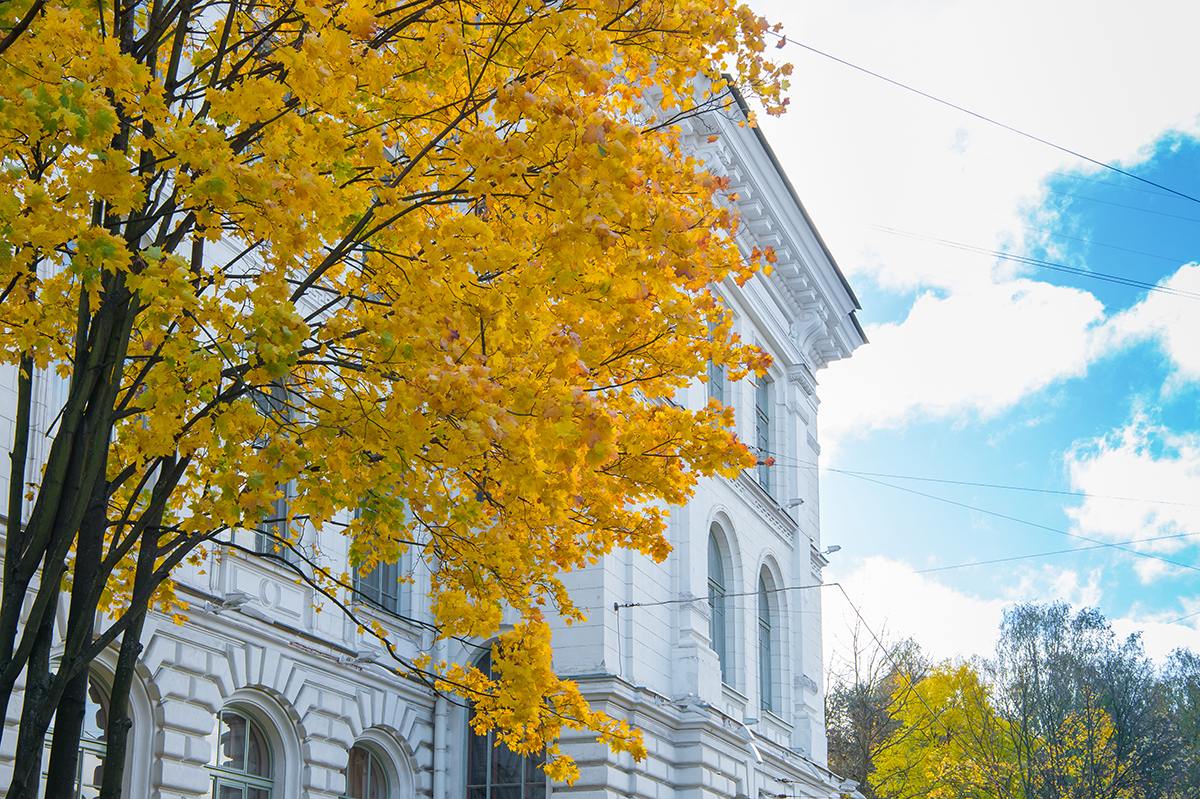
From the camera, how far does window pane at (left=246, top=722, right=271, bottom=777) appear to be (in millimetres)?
14812

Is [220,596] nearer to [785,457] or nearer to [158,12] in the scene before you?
[158,12]

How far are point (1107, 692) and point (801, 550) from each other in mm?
22266

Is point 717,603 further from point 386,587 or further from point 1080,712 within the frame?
point 1080,712

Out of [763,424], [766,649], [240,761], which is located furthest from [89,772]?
[763,424]

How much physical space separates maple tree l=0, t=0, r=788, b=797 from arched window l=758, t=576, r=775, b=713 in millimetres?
20111

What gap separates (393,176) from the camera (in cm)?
776

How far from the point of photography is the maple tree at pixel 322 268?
625 cm

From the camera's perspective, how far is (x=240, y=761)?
47.9 ft

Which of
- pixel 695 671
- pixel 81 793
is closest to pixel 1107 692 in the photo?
pixel 695 671

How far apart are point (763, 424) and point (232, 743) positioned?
58.5 feet

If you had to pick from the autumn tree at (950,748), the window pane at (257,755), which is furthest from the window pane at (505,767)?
the autumn tree at (950,748)

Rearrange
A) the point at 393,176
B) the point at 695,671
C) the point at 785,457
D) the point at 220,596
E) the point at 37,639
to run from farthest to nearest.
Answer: the point at 785,457
the point at 695,671
the point at 220,596
the point at 393,176
the point at 37,639

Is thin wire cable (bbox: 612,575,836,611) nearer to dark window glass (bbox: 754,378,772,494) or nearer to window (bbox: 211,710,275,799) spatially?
dark window glass (bbox: 754,378,772,494)

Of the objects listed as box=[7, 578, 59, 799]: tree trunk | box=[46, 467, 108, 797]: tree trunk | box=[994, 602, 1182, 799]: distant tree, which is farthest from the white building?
box=[994, 602, 1182, 799]: distant tree
